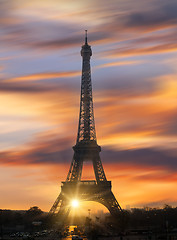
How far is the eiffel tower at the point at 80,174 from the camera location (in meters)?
158

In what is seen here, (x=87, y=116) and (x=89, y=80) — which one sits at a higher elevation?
(x=89, y=80)

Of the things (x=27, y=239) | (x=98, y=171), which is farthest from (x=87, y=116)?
(x=27, y=239)

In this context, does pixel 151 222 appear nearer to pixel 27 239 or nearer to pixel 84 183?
pixel 84 183

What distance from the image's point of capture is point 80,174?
163750 mm

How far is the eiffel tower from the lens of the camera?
15838 cm

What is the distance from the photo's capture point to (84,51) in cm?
17050

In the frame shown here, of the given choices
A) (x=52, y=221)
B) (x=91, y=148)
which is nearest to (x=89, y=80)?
(x=91, y=148)

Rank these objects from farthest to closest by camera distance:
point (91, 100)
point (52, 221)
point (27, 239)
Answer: point (91, 100)
point (52, 221)
point (27, 239)

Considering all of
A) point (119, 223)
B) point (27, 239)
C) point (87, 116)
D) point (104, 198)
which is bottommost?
point (27, 239)

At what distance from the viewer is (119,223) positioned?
138m

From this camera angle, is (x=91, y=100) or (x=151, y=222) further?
(x=151, y=222)

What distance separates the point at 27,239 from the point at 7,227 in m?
66.2

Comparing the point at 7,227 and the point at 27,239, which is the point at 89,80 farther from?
the point at 27,239

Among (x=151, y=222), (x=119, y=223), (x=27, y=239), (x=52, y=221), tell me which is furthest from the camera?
(x=151, y=222)
